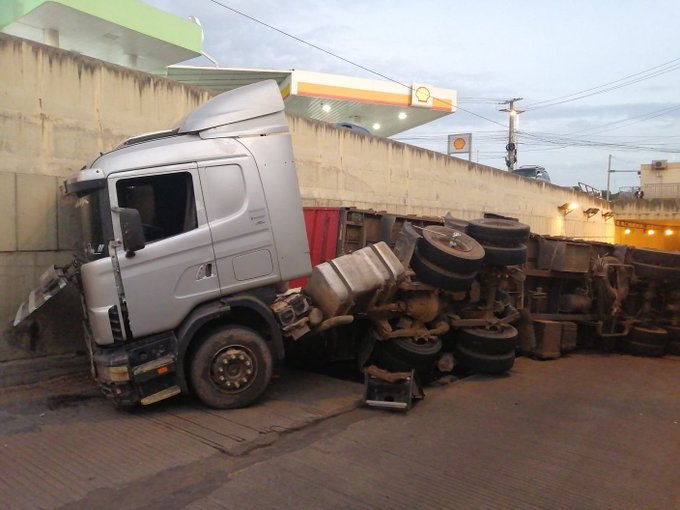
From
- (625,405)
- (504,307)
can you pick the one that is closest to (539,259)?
(504,307)

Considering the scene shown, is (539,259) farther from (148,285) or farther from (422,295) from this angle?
(148,285)

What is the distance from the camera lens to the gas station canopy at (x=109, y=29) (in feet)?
53.0

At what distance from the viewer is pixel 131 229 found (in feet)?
18.1

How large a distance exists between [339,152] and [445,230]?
5.02 metres

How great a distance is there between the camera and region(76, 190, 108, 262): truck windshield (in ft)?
18.8

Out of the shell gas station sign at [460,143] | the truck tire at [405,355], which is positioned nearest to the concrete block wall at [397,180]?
the truck tire at [405,355]

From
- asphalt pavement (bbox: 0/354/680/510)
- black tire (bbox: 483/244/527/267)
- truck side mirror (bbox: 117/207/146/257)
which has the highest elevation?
truck side mirror (bbox: 117/207/146/257)

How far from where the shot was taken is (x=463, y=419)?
6.28 meters

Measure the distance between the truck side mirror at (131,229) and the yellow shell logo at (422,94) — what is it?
26.0 m

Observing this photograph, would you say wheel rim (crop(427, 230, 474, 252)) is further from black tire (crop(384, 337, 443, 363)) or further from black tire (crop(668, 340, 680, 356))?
black tire (crop(668, 340, 680, 356))

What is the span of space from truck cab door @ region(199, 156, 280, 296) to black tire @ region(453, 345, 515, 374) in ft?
10.1

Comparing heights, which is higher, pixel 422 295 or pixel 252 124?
pixel 252 124

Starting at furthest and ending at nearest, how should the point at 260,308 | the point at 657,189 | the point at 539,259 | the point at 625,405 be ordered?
the point at 657,189
the point at 539,259
the point at 625,405
the point at 260,308

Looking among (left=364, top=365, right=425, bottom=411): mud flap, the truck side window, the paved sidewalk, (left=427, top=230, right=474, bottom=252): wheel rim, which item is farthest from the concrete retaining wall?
(left=427, top=230, right=474, bottom=252): wheel rim
